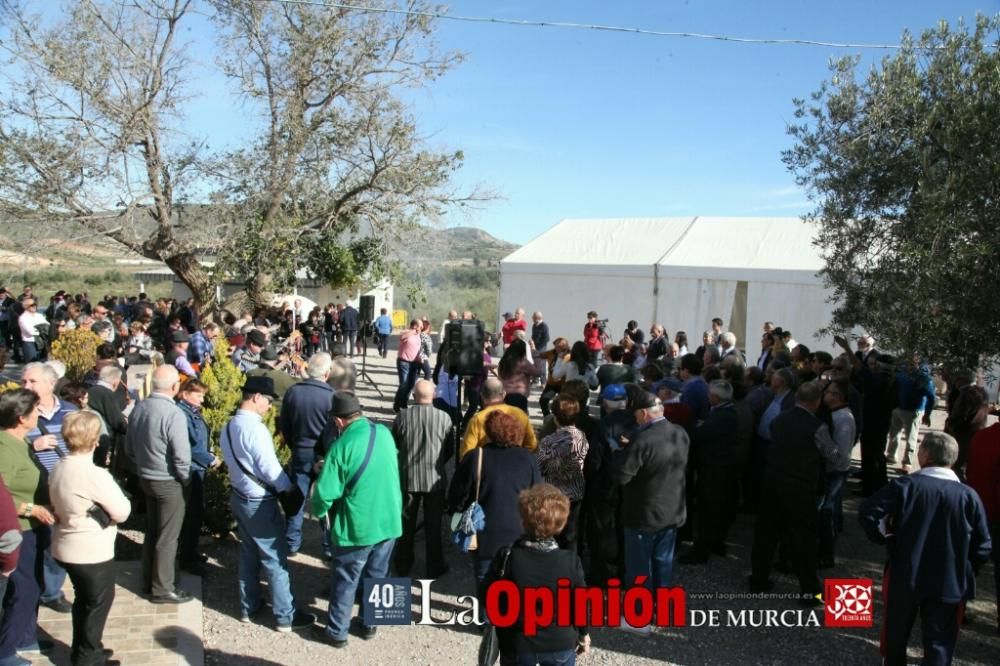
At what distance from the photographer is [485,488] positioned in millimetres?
4316

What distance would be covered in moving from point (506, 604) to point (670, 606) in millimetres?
2430

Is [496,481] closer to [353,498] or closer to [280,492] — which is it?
[353,498]

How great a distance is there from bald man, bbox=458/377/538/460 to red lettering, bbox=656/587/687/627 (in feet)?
4.20

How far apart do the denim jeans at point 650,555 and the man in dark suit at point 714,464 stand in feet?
3.60

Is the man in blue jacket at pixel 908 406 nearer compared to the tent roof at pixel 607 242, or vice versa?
the man in blue jacket at pixel 908 406

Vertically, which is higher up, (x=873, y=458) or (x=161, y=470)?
(x=161, y=470)

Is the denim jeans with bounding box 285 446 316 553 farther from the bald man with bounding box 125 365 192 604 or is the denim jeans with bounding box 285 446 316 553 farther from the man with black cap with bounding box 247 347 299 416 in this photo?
the bald man with bounding box 125 365 192 604

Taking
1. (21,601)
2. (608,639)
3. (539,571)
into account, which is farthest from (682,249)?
(21,601)

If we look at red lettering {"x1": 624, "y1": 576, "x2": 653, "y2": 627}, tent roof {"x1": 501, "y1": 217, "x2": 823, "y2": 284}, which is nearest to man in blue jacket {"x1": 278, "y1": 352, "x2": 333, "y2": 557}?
red lettering {"x1": 624, "y1": 576, "x2": 653, "y2": 627}

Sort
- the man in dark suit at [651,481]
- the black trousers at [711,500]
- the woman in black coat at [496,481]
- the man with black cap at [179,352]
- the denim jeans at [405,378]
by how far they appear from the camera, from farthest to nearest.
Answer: the denim jeans at [405,378], the man with black cap at [179,352], the black trousers at [711,500], the man in dark suit at [651,481], the woman in black coat at [496,481]

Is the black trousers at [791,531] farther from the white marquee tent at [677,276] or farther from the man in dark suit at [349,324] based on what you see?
the man in dark suit at [349,324]

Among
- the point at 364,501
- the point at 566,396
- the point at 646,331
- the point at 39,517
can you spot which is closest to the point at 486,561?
the point at 364,501

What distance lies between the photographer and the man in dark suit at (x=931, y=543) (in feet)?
12.9

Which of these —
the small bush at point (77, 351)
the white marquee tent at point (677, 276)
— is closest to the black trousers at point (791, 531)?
the small bush at point (77, 351)
